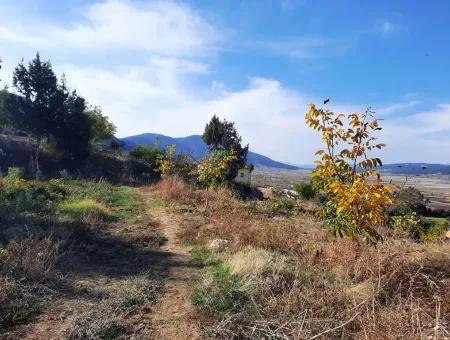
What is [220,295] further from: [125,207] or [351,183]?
[125,207]

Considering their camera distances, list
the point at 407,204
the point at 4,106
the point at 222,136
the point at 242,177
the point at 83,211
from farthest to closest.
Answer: the point at 222,136 → the point at 4,106 → the point at 242,177 → the point at 407,204 → the point at 83,211

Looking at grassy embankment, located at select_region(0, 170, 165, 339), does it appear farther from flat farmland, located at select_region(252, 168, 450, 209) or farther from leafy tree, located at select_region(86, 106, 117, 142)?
leafy tree, located at select_region(86, 106, 117, 142)

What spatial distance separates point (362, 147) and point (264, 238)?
8.25ft

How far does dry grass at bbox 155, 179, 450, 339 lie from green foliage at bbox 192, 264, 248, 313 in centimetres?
12

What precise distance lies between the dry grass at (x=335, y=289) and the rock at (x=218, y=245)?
12.6 inches

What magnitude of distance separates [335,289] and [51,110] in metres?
30.5

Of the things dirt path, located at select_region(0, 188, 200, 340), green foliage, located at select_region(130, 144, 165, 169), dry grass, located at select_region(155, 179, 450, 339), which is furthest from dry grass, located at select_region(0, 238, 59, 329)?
green foliage, located at select_region(130, 144, 165, 169)

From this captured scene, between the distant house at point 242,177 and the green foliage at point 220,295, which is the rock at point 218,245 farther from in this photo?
the distant house at point 242,177

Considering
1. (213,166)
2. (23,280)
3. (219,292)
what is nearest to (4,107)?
(213,166)

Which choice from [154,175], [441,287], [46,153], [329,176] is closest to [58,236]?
[329,176]

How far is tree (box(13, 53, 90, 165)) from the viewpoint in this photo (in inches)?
1215

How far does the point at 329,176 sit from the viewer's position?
234 inches

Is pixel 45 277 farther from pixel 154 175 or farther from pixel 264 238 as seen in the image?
pixel 154 175

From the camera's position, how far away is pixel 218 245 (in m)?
7.79
